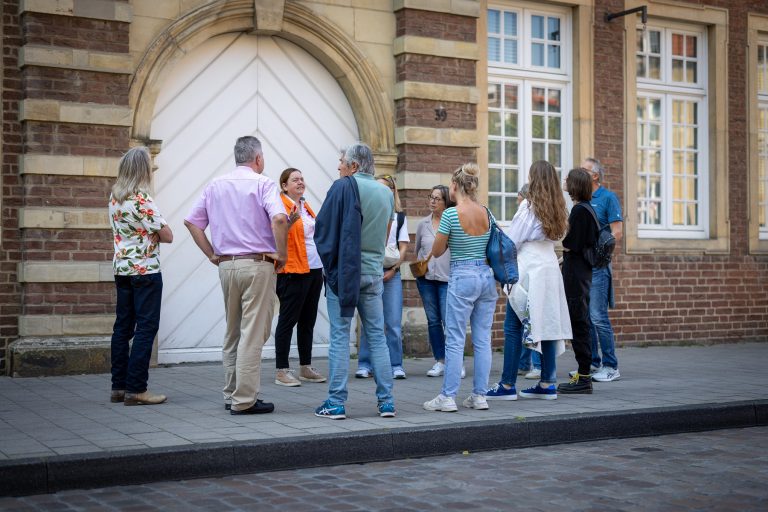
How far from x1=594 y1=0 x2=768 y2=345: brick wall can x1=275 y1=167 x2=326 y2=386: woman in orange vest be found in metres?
5.32

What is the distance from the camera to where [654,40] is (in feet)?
45.6

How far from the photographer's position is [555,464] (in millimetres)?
6332

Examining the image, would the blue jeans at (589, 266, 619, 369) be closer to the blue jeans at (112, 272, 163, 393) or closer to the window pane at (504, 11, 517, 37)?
the blue jeans at (112, 272, 163, 393)

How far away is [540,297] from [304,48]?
4.60 m

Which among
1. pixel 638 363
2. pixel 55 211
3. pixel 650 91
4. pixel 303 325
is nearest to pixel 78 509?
pixel 303 325

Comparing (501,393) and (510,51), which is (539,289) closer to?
(501,393)

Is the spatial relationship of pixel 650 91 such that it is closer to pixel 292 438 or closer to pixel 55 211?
pixel 55 211

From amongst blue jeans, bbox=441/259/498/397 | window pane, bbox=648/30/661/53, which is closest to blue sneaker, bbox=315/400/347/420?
blue jeans, bbox=441/259/498/397

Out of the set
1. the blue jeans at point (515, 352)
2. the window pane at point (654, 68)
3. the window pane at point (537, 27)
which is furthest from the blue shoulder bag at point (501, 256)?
the window pane at point (654, 68)

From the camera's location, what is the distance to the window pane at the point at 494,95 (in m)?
12.5

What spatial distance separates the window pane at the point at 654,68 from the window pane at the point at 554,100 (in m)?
1.60

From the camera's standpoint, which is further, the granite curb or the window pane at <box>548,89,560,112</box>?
the window pane at <box>548,89,560,112</box>

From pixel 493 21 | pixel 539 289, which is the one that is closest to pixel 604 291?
pixel 539 289

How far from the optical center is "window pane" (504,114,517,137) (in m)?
12.7
